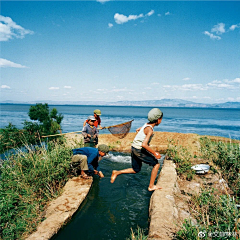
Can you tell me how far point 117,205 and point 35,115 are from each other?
27.8ft

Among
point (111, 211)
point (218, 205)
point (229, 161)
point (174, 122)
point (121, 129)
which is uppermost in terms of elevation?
point (121, 129)

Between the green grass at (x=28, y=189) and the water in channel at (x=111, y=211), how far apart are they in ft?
2.54

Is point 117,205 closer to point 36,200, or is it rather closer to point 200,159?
point 36,200

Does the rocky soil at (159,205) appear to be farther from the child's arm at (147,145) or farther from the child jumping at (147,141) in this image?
the child's arm at (147,145)

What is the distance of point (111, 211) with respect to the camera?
179 inches

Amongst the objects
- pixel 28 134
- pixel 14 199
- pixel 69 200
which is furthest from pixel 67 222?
pixel 28 134

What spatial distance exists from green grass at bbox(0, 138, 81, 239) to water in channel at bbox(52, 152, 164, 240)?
776 mm

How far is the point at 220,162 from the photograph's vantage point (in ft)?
→ 20.0

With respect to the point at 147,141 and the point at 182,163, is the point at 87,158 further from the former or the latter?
the point at 182,163

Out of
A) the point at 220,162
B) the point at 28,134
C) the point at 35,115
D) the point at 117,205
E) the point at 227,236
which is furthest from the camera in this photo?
the point at 35,115

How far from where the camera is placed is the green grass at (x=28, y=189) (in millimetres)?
3627

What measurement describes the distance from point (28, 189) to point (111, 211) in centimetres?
215

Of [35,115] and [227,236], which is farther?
[35,115]

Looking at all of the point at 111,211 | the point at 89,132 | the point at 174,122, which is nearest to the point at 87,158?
the point at 89,132
